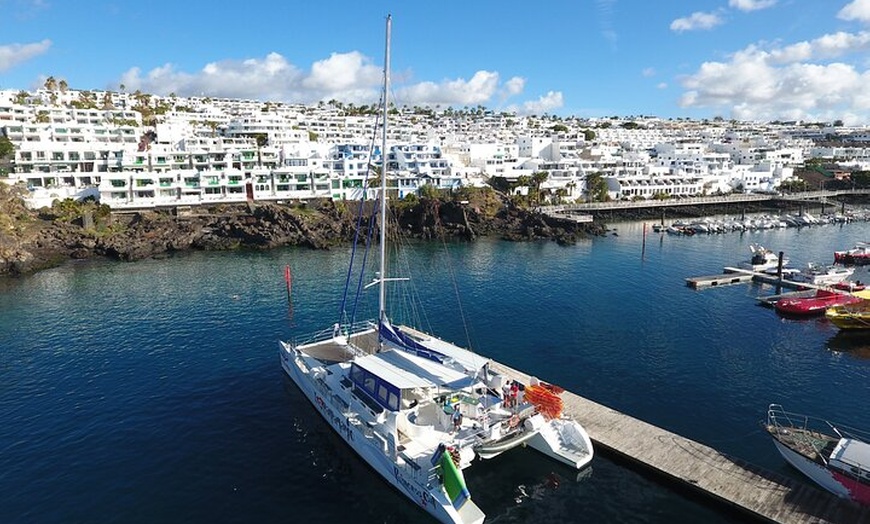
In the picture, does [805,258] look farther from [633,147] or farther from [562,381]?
[633,147]

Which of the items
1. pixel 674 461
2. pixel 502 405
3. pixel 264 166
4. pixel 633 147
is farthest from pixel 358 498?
pixel 633 147

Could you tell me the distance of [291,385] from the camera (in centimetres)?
3350

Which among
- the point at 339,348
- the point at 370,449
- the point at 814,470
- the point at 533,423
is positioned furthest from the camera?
the point at 339,348

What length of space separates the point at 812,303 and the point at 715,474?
35677mm

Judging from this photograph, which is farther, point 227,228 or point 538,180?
point 538,180

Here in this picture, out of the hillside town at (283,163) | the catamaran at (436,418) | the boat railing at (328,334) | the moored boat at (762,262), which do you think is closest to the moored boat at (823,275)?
the moored boat at (762,262)

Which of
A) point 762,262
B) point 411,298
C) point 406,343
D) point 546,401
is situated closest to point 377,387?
point 406,343

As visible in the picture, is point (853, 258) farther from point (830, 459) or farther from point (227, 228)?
point (227, 228)

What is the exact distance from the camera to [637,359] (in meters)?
37.3

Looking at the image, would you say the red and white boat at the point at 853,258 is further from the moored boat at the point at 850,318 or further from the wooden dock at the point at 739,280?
the moored boat at the point at 850,318

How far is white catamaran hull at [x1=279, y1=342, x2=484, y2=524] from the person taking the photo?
67.1ft

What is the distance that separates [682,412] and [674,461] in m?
6.70

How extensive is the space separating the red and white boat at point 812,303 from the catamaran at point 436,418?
33951mm

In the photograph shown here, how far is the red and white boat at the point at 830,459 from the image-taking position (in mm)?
20953
